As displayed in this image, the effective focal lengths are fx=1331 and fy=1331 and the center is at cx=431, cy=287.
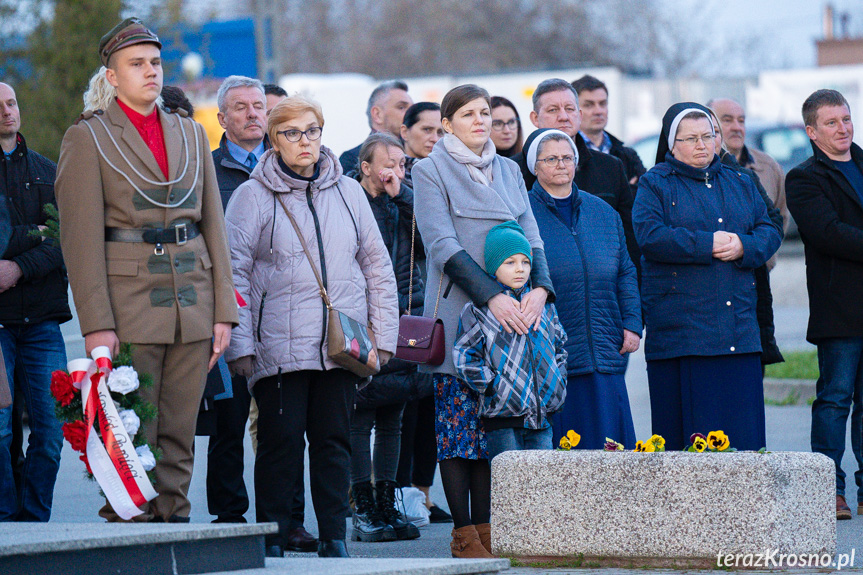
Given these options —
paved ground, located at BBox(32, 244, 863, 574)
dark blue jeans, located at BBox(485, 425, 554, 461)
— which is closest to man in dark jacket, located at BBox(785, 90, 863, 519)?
paved ground, located at BBox(32, 244, 863, 574)

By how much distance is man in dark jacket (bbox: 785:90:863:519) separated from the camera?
7.08 metres

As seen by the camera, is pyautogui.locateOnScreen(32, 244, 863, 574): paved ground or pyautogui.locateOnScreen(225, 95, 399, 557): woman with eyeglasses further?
pyautogui.locateOnScreen(32, 244, 863, 574): paved ground

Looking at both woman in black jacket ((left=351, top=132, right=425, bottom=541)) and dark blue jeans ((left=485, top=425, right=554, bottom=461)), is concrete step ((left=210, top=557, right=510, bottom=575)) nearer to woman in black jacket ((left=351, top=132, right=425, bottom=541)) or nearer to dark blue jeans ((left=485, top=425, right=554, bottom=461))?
dark blue jeans ((left=485, top=425, right=554, bottom=461))

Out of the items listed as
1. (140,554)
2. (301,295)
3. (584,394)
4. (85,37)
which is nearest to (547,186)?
(584,394)

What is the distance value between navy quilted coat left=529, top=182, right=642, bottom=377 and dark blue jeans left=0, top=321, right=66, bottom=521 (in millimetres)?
2503

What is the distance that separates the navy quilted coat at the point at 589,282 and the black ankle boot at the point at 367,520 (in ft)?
4.22

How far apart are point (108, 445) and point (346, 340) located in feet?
3.73

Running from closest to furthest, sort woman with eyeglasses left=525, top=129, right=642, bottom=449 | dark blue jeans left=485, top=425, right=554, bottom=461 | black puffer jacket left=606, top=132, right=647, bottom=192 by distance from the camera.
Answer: dark blue jeans left=485, top=425, right=554, bottom=461 → woman with eyeglasses left=525, top=129, right=642, bottom=449 → black puffer jacket left=606, top=132, right=647, bottom=192

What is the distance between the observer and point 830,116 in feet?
23.9

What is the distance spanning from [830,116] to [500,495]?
309cm

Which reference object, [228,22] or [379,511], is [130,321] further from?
[228,22]

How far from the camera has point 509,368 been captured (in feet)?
19.5

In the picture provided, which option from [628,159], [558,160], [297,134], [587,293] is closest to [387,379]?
[587,293]

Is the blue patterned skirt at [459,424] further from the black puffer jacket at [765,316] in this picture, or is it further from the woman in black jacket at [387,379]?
the black puffer jacket at [765,316]
